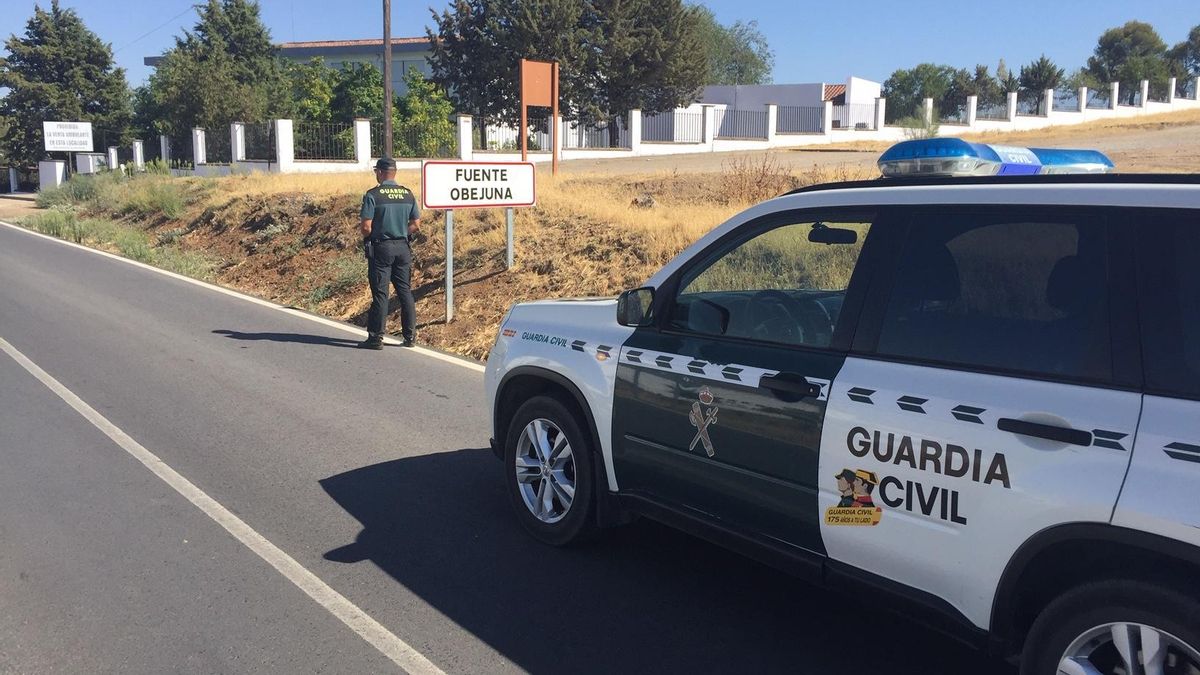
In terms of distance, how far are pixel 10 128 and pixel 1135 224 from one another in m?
71.2

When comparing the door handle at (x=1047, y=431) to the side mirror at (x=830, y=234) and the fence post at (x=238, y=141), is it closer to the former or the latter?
the side mirror at (x=830, y=234)

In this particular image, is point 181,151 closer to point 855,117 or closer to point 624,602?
point 855,117

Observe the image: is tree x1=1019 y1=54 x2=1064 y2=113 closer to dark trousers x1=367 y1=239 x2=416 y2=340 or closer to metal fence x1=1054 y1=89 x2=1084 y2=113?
metal fence x1=1054 y1=89 x2=1084 y2=113

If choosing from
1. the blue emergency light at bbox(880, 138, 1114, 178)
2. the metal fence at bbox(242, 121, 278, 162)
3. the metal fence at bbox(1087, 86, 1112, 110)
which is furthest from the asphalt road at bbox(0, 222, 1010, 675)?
the metal fence at bbox(1087, 86, 1112, 110)

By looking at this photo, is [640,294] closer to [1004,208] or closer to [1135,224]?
[1004,208]

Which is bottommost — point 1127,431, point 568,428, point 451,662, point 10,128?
point 451,662

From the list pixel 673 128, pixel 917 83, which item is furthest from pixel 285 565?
pixel 917 83

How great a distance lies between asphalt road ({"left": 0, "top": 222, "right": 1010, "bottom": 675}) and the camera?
3.97m

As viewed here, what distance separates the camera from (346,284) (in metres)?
14.4

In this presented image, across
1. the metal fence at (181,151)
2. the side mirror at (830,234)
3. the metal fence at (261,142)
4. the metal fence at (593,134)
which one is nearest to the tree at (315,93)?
the metal fence at (181,151)

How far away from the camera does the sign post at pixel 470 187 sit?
36.1 ft

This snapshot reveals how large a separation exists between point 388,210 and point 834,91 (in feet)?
201

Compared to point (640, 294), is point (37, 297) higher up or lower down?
lower down

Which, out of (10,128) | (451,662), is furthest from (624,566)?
(10,128)
